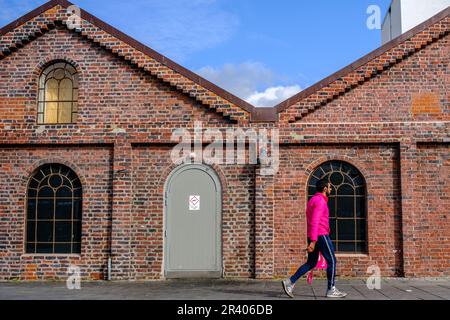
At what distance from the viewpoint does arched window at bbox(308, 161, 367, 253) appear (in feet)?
41.9

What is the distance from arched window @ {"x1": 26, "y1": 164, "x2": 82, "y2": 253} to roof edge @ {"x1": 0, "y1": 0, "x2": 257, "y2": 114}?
3.33 meters

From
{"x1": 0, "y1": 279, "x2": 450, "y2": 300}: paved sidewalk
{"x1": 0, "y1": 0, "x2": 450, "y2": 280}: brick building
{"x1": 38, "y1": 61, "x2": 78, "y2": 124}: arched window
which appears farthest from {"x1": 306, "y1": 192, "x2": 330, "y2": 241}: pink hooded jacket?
{"x1": 38, "y1": 61, "x2": 78, "y2": 124}: arched window

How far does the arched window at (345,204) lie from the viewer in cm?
1277

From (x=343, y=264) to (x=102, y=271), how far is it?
17.7ft

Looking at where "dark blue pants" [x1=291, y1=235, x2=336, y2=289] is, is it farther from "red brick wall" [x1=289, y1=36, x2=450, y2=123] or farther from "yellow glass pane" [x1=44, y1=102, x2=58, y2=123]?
"yellow glass pane" [x1=44, y1=102, x2=58, y2=123]

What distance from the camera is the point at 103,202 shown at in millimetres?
12977

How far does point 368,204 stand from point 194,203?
3918 millimetres

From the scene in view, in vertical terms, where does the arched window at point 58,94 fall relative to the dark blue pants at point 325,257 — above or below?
above

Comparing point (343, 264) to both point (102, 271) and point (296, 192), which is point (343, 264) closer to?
point (296, 192)

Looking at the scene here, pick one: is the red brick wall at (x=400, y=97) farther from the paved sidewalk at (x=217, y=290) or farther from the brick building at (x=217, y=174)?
the paved sidewalk at (x=217, y=290)

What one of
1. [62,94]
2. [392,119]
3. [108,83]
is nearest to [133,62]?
[108,83]

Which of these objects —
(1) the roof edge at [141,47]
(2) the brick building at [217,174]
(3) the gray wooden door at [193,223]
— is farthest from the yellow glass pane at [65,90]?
(3) the gray wooden door at [193,223]

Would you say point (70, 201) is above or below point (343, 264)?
above

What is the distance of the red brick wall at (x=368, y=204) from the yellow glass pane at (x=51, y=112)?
547 centimetres
